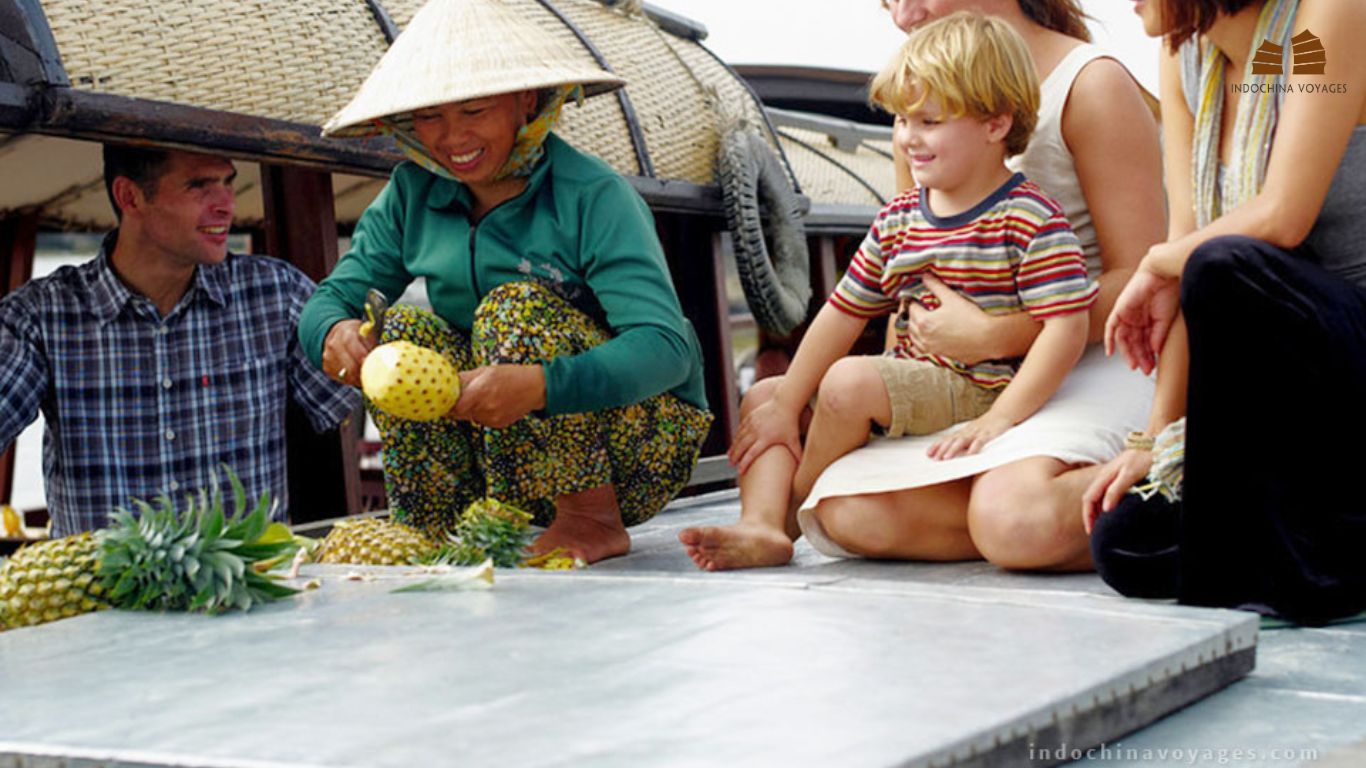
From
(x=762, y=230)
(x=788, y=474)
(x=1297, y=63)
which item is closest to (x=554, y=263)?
(x=788, y=474)

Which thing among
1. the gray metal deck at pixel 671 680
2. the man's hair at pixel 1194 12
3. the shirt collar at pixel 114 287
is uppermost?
the man's hair at pixel 1194 12

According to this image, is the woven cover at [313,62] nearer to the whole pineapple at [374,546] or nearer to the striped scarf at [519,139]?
the striped scarf at [519,139]

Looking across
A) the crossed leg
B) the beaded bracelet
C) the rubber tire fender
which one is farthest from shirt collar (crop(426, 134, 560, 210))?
the rubber tire fender

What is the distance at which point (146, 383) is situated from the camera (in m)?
3.19

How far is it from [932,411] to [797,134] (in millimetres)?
4252

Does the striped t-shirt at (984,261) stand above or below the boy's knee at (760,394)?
above

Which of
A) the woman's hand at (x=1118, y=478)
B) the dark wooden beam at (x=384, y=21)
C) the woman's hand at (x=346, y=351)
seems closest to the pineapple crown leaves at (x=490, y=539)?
the woman's hand at (x=346, y=351)

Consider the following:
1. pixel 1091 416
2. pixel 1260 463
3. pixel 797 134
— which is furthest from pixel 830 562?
pixel 797 134

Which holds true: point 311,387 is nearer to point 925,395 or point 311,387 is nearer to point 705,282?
point 925,395

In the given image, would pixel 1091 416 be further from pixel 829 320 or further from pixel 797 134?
pixel 797 134

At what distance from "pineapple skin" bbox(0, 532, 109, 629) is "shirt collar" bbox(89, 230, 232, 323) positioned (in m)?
1.22

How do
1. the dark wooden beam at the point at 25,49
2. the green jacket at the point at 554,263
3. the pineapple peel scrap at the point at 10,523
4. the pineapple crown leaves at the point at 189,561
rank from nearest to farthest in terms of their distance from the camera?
the pineapple crown leaves at the point at 189,561 < the green jacket at the point at 554,263 < the dark wooden beam at the point at 25,49 < the pineapple peel scrap at the point at 10,523

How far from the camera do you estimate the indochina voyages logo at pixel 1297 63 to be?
1.84 metres

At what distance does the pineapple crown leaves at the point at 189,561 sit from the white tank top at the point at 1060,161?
1.50 metres
